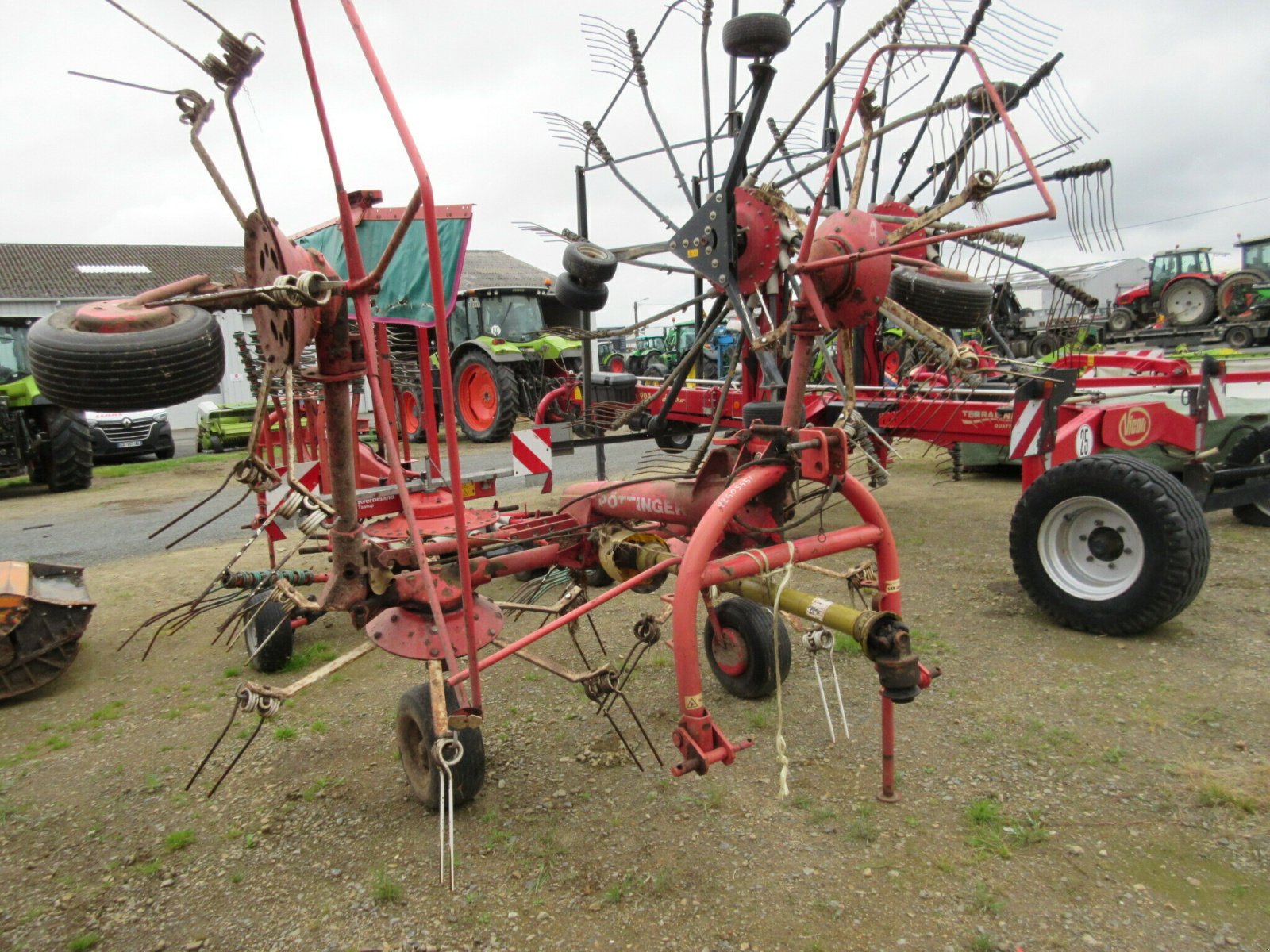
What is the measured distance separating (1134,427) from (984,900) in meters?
3.56

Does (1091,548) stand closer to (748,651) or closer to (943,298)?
Result: (748,651)

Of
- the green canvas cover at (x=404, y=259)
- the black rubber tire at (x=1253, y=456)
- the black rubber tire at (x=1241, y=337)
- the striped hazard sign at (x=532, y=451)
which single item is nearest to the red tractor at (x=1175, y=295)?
the black rubber tire at (x=1241, y=337)

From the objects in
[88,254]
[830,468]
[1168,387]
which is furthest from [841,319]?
[88,254]

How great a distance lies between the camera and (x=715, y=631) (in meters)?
3.67

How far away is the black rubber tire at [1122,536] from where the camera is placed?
373cm

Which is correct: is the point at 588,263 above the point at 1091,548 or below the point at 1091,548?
above

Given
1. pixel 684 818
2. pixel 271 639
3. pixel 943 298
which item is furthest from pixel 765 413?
pixel 271 639

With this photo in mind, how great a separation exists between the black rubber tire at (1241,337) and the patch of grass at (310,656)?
65.9 feet

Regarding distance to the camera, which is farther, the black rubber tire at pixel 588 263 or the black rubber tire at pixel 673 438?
the black rubber tire at pixel 673 438

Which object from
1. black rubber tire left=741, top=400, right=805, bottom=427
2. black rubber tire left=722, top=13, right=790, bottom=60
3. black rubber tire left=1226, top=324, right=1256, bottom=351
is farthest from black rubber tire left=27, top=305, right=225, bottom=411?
black rubber tire left=1226, top=324, right=1256, bottom=351

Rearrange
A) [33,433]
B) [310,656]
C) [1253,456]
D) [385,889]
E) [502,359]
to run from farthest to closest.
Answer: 1. [502,359]
2. [33,433]
3. [1253,456]
4. [310,656]
5. [385,889]

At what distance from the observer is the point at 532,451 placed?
612 centimetres

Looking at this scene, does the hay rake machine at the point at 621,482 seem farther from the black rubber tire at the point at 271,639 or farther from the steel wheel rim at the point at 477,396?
the steel wheel rim at the point at 477,396

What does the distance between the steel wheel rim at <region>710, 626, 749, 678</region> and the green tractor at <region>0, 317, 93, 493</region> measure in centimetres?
998
